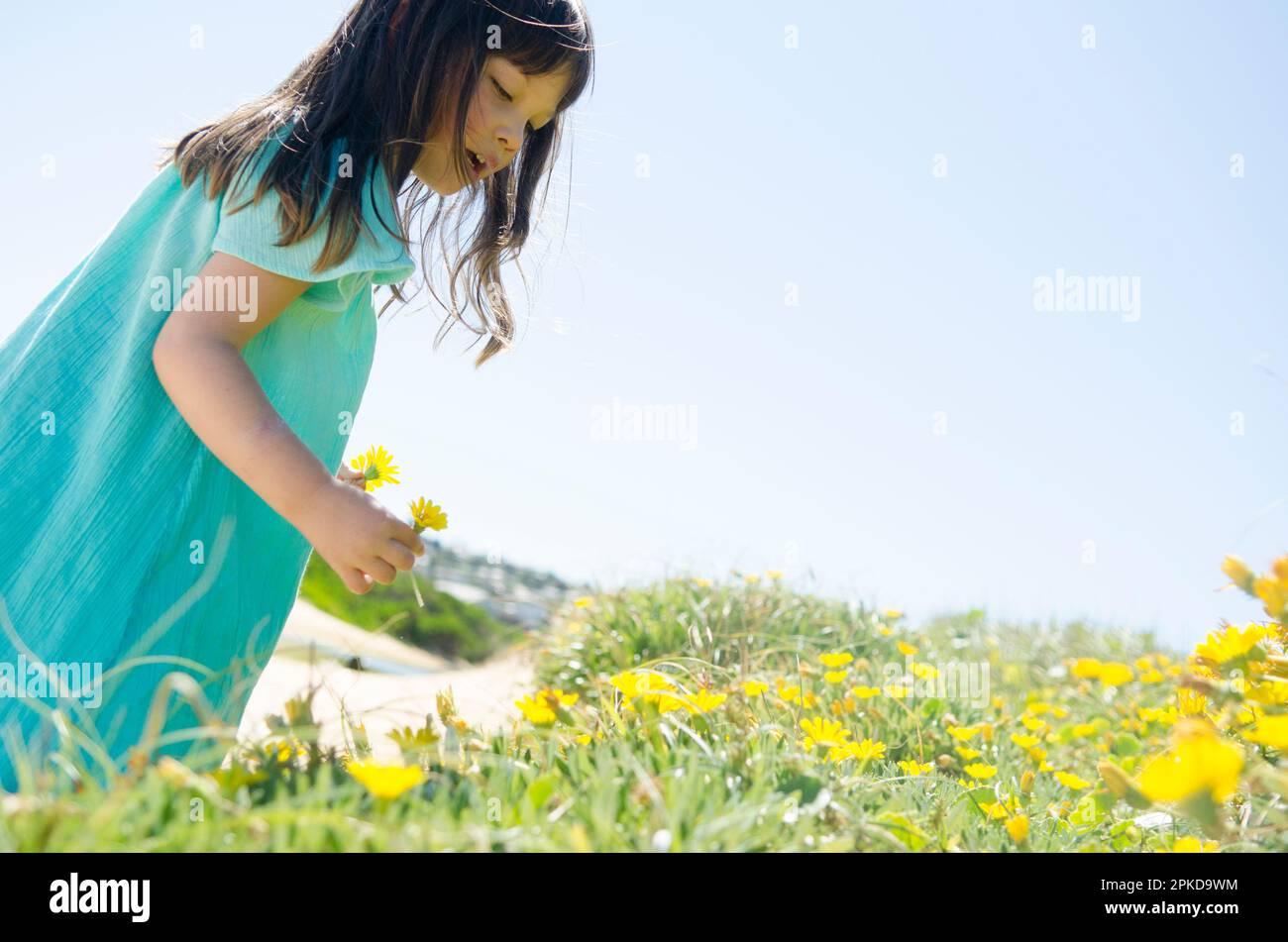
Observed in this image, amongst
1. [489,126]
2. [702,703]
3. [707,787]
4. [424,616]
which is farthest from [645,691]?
[424,616]

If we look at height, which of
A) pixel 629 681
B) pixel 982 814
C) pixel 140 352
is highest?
pixel 140 352

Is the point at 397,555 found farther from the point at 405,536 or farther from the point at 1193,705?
the point at 1193,705

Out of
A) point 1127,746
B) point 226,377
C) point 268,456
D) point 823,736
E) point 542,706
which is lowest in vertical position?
point 1127,746

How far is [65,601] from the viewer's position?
159cm

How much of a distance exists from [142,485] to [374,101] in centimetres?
92

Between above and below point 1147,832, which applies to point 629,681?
above

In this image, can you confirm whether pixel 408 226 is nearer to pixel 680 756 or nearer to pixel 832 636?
pixel 680 756

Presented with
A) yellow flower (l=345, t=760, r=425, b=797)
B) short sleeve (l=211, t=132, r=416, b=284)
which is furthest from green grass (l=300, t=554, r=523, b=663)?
yellow flower (l=345, t=760, r=425, b=797)

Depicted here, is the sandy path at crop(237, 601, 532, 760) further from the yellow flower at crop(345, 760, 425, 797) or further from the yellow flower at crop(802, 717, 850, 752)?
the yellow flower at crop(345, 760, 425, 797)

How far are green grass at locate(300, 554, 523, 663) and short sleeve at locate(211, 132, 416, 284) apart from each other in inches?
231

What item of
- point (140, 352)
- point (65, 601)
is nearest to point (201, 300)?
point (140, 352)

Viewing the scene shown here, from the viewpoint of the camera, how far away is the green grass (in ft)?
24.9

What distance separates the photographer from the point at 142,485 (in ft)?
5.40
